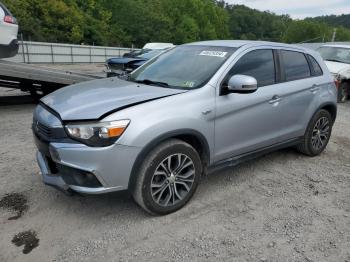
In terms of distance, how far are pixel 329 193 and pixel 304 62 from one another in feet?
6.05

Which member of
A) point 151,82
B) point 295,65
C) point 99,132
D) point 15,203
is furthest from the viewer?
point 295,65

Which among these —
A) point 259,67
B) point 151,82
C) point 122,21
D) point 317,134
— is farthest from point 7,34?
point 122,21

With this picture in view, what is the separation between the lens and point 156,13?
206 feet

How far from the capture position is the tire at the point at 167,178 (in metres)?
3.36

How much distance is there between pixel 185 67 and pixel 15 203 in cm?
235

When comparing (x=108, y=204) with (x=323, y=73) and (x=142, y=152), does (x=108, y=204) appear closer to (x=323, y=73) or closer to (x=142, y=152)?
(x=142, y=152)

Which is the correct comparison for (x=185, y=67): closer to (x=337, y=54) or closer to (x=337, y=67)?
(x=337, y=67)

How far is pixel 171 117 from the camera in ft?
11.2

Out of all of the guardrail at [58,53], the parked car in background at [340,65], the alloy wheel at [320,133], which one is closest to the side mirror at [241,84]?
the alloy wheel at [320,133]

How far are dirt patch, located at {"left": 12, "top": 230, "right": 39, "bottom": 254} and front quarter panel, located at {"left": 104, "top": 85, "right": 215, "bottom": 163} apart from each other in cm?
114

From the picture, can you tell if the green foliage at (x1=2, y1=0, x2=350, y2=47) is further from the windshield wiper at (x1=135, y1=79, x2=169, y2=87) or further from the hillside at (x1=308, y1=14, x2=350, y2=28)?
the windshield wiper at (x1=135, y1=79, x2=169, y2=87)

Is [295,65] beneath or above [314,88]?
above

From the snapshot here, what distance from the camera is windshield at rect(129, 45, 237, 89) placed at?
3.91 meters

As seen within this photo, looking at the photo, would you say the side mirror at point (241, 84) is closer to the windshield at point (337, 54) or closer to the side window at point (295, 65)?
the side window at point (295, 65)
